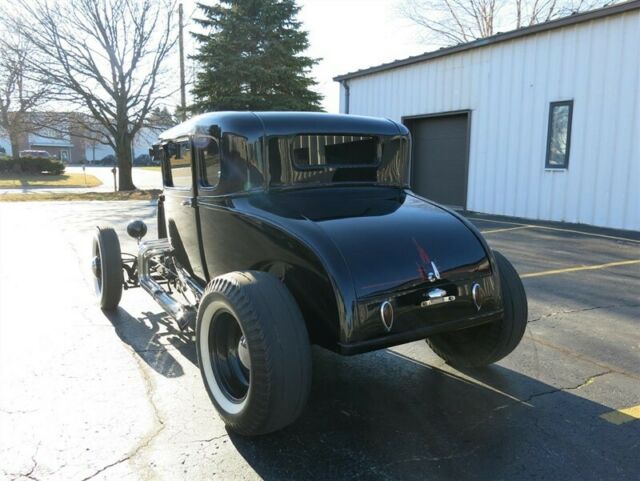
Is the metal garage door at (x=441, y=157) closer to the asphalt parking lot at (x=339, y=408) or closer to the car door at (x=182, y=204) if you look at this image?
the asphalt parking lot at (x=339, y=408)

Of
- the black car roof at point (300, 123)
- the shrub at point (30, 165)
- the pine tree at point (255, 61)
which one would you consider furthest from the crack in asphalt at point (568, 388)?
the shrub at point (30, 165)

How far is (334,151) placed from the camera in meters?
3.75

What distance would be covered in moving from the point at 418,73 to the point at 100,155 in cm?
9009

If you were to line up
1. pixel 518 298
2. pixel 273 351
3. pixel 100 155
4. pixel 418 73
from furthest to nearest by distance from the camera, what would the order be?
pixel 100 155 < pixel 418 73 < pixel 518 298 < pixel 273 351

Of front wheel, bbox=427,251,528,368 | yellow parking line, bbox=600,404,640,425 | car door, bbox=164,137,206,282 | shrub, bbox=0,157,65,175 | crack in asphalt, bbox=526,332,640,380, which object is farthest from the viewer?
shrub, bbox=0,157,65,175

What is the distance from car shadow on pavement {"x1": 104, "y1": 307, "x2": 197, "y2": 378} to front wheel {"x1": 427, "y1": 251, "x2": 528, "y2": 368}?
6.63 ft

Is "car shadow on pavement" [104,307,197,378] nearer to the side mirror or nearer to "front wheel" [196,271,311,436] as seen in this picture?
the side mirror

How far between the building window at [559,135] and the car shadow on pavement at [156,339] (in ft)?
31.9

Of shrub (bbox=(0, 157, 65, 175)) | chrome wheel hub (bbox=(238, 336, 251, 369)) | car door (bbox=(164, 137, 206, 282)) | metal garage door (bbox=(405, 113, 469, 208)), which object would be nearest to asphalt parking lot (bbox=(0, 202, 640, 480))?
chrome wheel hub (bbox=(238, 336, 251, 369))

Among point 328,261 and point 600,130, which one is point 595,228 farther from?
point 328,261

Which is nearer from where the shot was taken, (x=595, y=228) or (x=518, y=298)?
(x=518, y=298)

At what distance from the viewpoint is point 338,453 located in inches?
111

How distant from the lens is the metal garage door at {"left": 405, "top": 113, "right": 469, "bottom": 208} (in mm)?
14516

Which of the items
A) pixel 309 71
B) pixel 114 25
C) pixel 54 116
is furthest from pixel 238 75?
pixel 54 116
